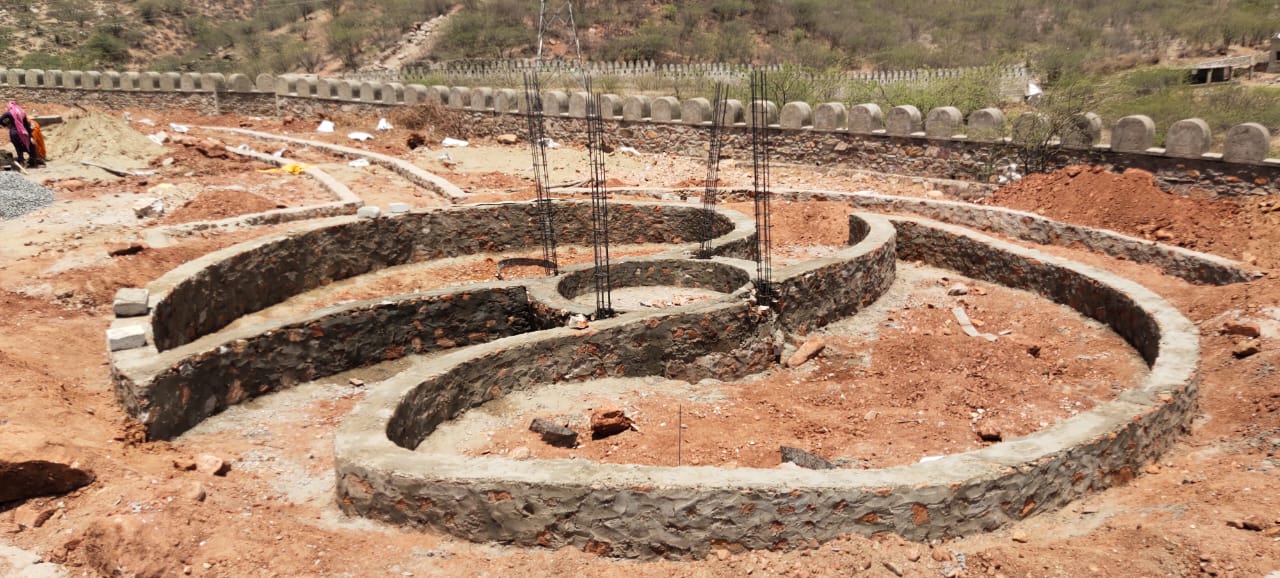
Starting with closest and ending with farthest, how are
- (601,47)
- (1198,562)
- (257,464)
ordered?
(1198,562)
(257,464)
(601,47)

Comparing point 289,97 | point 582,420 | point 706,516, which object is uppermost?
point 289,97

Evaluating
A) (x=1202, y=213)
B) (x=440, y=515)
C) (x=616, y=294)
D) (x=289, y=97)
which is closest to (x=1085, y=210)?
(x=1202, y=213)

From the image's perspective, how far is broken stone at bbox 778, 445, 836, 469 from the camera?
5.57 metres

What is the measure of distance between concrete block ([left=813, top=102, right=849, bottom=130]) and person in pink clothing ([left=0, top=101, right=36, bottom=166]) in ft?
44.0

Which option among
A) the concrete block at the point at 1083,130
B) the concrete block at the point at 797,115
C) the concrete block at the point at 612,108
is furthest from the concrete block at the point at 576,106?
the concrete block at the point at 1083,130

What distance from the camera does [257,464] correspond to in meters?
5.88

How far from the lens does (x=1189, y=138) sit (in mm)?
10547

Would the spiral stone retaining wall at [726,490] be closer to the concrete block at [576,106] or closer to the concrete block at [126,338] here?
the concrete block at [126,338]

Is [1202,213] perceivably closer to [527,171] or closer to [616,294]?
[616,294]

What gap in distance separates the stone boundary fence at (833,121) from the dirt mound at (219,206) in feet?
23.3

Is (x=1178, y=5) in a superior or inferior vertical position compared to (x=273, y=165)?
superior

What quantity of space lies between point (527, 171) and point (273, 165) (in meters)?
4.60

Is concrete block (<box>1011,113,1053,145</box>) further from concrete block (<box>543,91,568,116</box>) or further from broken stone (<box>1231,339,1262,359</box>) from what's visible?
concrete block (<box>543,91,568,116</box>)

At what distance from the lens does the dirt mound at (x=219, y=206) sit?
11672mm
